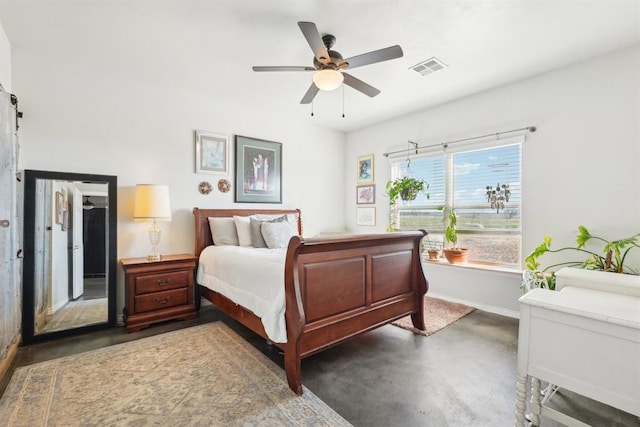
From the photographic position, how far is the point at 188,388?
196cm

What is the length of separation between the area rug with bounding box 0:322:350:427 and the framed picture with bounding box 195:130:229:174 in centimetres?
219

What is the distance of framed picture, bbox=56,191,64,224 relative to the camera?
2.83 meters

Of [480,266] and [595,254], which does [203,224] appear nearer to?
[480,266]

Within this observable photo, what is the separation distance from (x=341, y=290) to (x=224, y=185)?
2462 mm

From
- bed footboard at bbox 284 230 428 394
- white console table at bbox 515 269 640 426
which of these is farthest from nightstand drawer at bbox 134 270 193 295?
white console table at bbox 515 269 640 426

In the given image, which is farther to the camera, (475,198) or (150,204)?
(475,198)

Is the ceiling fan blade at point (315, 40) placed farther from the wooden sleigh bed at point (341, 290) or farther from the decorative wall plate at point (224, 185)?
the decorative wall plate at point (224, 185)

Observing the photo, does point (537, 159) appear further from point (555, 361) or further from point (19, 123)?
point (19, 123)

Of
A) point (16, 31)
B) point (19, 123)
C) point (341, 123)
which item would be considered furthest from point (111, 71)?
point (341, 123)

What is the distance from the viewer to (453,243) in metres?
3.95

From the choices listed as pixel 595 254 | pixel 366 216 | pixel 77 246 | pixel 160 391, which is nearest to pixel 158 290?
pixel 77 246

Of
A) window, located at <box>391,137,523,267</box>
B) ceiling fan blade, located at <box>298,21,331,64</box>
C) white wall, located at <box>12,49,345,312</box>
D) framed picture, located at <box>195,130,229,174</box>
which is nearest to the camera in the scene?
ceiling fan blade, located at <box>298,21,331,64</box>

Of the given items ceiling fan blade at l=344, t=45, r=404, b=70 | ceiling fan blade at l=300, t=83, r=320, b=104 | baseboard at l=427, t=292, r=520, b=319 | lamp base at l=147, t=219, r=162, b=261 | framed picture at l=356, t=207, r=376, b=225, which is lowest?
baseboard at l=427, t=292, r=520, b=319

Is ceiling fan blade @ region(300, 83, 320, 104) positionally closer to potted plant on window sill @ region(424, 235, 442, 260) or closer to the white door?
the white door
